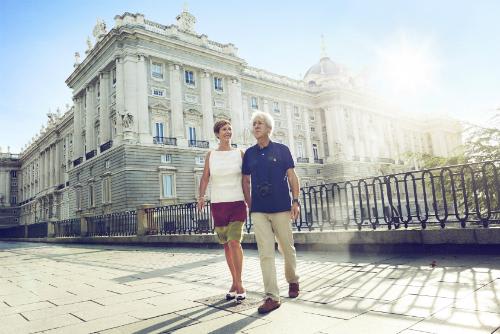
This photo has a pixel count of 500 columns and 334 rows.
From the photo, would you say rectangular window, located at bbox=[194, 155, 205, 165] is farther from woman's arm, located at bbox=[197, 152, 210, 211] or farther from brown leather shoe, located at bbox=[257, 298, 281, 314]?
brown leather shoe, located at bbox=[257, 298, 281, 314]

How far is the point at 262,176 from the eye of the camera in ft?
12.6

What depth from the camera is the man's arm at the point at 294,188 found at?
386 centimetres

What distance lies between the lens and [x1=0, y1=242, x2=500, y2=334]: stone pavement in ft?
9.11

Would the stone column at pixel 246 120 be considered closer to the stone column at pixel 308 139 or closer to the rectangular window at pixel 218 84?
the rectangular window at pixel 218 84

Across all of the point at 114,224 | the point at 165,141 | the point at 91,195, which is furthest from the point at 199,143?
the point at 114,224

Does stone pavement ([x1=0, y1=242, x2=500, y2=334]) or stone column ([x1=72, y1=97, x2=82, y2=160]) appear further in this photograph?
stone column ([x1=72, y1=97, x2=82, y2=160])

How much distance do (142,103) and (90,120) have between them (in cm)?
849

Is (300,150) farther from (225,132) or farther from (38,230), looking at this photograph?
(225,132)

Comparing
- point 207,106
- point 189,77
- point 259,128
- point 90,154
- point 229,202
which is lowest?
point 229,202

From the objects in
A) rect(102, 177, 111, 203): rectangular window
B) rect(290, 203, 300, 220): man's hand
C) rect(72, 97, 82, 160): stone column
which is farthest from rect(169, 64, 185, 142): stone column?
rect(290, 203, 300, 220): man's hand

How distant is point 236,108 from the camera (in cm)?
3712

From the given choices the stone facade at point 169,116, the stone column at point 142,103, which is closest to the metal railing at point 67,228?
the stone facade at point 169,116

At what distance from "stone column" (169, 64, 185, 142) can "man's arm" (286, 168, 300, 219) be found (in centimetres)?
2908

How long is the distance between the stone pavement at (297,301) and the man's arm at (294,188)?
840mm
